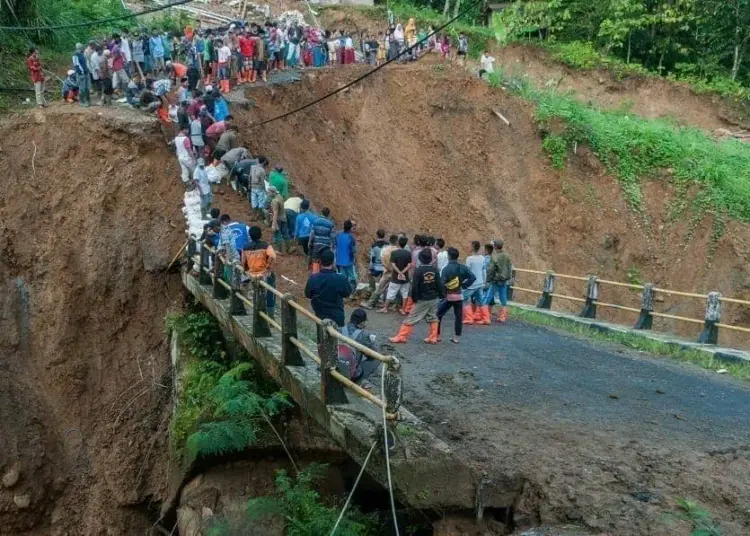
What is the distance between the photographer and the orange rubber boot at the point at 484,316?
45.7ft

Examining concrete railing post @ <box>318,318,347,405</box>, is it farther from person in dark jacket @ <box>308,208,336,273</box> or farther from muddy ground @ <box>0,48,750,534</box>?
person in dark jacket @ <box>308,208,336,273</box>

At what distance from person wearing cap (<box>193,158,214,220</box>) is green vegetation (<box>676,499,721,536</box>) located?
11.8m

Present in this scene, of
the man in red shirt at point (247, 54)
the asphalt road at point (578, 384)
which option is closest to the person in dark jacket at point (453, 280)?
the asphalt road at point (578, 384)

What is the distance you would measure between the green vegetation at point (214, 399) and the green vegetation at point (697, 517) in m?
4.76

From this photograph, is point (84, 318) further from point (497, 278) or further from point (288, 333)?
point (288, 333)

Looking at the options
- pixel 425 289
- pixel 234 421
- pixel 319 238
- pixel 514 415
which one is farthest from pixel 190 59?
pixel 514 415

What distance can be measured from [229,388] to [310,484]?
213cm

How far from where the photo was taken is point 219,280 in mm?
11953

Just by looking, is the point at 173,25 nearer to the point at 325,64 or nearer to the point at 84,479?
the point at 325,64

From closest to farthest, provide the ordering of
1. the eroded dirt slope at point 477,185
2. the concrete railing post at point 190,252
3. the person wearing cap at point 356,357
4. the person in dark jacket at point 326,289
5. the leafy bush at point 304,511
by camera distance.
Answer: the leafy bush at point 304,511
the person wearing cap at point 356,357
the person in dark jacket at point 326,289
the concrete railing post at point 190,252
the eroded dirt slope at point 477,185

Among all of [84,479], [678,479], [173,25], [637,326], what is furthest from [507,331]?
[173,25]

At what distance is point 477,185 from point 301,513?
2127cm

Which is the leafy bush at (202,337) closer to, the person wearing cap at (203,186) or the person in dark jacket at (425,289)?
the person wearing cap at (203,186)

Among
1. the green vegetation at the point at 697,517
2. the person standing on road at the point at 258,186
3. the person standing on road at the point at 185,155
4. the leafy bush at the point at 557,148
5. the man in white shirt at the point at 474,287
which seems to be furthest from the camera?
the leafy bush at the point at 557,148
